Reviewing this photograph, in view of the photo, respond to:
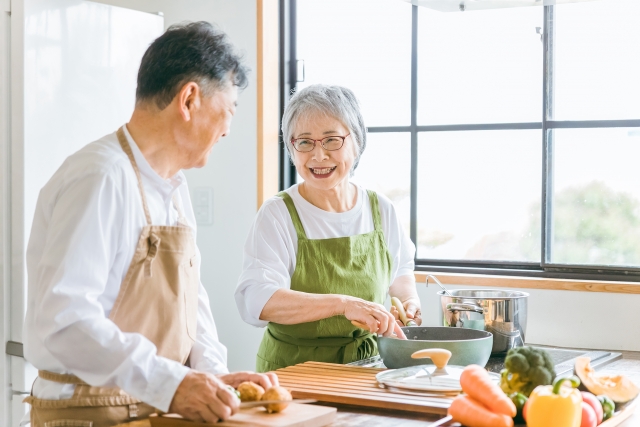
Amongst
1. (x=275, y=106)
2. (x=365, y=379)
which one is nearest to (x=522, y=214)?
(x=275, y=106)

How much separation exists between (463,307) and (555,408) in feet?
2.40

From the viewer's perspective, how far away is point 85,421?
4.58ft

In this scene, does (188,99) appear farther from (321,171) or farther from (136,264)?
(321,171)

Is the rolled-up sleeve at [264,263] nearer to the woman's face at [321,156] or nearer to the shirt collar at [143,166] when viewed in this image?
the woman's face at [321,156]

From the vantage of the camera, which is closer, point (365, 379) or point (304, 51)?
point (365, 379)

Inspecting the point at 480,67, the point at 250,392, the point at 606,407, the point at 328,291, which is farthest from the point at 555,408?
the point at 480,67

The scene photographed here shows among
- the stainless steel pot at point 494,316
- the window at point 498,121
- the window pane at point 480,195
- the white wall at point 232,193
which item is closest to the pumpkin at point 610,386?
the stainless steel pot at point 494,316

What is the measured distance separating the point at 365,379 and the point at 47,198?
0.77 m

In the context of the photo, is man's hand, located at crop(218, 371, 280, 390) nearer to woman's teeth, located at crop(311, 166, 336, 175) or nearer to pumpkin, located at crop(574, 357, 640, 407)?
pumpkin, located at crop(574, 357, 640, 407)

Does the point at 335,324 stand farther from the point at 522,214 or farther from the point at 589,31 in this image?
the point at 589,31

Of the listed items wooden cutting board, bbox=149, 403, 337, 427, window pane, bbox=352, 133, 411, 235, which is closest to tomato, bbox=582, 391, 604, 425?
wooden cutting board, bbox=149, 403, 337, 427

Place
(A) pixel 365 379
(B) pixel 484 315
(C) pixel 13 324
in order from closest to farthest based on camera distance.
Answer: (A) pixel 365 379
(B) pixel 484 315
(C) pixel 13 324

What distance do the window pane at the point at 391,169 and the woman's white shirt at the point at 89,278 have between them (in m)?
1.92

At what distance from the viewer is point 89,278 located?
128 centimetres
